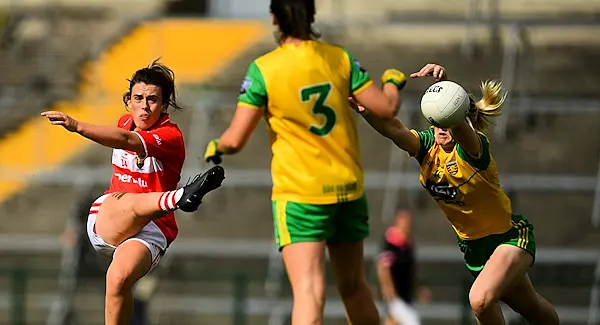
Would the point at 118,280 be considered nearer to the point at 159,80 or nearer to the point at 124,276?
the point at 124,276

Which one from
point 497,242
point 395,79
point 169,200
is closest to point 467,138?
point 395,79

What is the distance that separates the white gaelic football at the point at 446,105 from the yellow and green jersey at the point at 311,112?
Answer: 37cm

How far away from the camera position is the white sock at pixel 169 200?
22.6 ft

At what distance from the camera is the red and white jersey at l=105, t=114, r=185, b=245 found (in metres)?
7.11

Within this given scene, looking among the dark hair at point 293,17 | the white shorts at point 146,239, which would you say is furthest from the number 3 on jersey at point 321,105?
the white shorts at point 146,239

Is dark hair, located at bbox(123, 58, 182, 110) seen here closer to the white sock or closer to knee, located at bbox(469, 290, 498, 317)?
the white sock

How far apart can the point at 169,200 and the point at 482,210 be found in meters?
1.87

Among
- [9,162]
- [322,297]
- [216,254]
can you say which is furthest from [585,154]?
[322,297]

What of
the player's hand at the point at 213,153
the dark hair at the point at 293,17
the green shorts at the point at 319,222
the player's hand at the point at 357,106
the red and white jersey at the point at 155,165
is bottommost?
the green shorts at the point at 319,222

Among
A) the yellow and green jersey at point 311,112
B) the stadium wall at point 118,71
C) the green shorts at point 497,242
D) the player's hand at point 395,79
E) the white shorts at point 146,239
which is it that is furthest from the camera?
the stadium wall at point 118,71

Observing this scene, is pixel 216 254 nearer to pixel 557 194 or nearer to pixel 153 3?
pixel 557 194

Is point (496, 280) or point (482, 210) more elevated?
point (482, 210)

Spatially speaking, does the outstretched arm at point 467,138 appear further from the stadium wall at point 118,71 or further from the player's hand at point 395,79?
the stadium wall at point 118,71

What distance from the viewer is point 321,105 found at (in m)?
6.66
